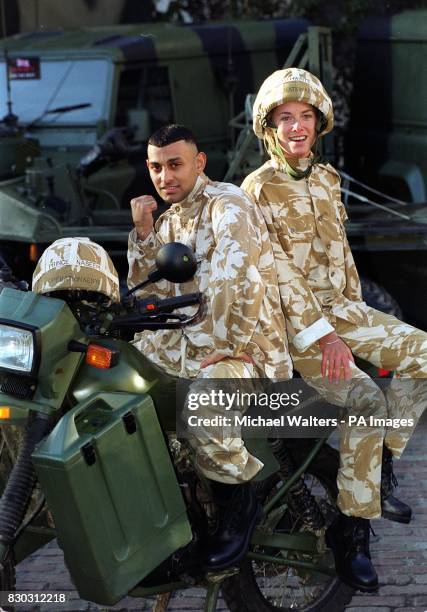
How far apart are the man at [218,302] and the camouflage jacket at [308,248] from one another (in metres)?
0.08

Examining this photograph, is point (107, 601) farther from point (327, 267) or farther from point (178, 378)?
point (327, 267)

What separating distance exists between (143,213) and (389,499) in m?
1.50

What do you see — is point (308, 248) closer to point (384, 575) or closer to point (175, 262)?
point (175, 262)

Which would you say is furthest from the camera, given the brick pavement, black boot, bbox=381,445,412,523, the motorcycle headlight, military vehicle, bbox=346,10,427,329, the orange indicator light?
military vehicle, bbox=346,10,427,329

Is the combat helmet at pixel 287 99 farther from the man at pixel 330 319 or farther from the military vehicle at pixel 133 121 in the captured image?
the military vehicle at pixel 133 121

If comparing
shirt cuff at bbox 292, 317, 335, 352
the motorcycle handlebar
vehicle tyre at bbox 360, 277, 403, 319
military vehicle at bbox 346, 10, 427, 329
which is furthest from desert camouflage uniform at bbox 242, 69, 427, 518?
military vehicle at bbox 346, 10, 427, 329

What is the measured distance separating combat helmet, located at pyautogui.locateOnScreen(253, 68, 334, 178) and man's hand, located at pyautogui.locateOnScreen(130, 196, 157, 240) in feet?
1.58

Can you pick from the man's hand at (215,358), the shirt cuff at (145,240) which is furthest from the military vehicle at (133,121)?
the man's hand at (215,358)

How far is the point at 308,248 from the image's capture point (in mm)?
3883

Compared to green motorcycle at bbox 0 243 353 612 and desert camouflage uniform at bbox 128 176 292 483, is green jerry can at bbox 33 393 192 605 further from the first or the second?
desert camouflage uniform at bbox 128 176 292 483

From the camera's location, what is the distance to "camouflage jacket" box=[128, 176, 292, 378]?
3504mm

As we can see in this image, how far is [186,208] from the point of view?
148 inches

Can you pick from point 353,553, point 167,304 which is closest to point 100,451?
point 167,304

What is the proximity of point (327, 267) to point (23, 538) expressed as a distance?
1.32 meters
